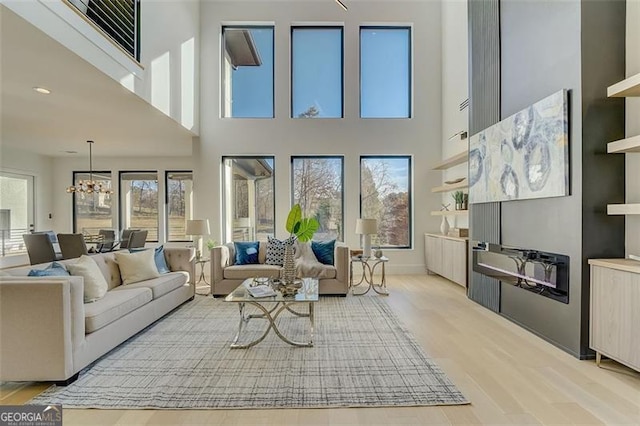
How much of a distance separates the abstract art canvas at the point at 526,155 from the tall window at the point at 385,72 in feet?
8.98

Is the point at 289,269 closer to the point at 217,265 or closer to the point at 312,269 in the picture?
the point at 312,269

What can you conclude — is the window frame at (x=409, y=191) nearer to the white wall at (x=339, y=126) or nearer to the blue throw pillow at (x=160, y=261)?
the white wall at (x=339, y=126)

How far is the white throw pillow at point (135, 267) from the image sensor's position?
3951 millimetres

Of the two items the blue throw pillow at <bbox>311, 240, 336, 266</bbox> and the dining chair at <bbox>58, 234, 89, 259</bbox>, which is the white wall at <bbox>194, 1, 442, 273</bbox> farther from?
the dining chair at <bbox>58, 234, 89, 259</bbox>

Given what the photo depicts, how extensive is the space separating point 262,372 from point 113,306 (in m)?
1.50

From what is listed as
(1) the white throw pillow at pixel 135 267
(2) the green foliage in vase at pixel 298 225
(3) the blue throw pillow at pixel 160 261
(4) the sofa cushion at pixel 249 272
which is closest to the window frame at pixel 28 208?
(3) the blue throw pillow at pixel 160 261

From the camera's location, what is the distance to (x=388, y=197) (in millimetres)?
6953

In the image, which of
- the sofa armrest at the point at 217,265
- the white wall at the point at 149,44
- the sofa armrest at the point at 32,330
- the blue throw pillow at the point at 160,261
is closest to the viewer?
the sofa armrest at the point at 32,330

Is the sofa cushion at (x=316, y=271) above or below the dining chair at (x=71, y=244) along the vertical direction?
below

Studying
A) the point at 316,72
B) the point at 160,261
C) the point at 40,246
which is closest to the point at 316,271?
the point at 160,261

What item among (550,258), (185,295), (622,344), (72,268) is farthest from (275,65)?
(622,344)

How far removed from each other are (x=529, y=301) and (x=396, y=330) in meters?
1.42

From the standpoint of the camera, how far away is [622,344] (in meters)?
2.47

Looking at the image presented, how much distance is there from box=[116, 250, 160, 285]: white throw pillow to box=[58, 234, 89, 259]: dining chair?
250cm
